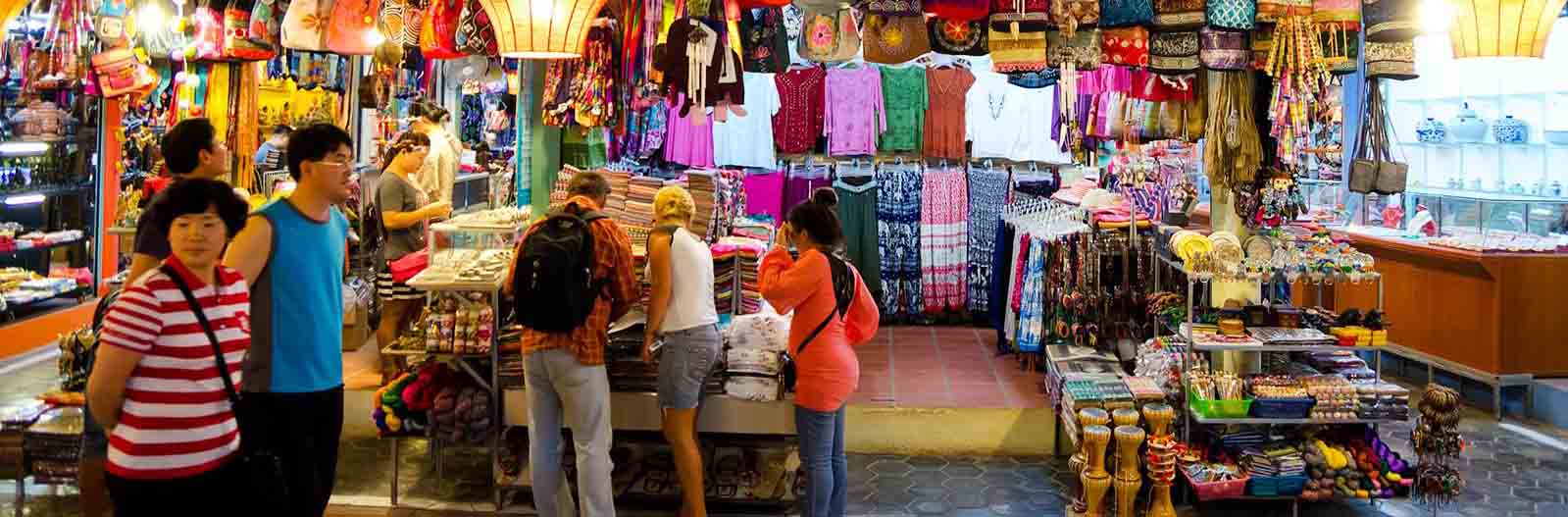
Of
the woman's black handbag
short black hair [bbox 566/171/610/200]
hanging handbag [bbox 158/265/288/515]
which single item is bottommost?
hanging handbag [bbox 158/265/288/515]

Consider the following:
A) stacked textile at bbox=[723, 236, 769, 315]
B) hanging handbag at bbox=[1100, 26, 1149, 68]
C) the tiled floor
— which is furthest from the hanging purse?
stacked textile at bbox=[723, 236, 769, 315]

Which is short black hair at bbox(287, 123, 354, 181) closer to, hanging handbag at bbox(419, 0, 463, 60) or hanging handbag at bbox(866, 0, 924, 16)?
hanging handbag at bbox(419, 0, 463, 60)

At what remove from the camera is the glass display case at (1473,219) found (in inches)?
340

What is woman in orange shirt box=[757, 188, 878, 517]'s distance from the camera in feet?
17.0

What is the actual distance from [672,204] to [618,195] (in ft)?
3.67

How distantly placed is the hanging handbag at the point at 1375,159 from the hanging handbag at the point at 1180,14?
0.84 m

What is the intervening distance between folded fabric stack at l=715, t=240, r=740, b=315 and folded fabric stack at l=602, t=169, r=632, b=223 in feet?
1.77

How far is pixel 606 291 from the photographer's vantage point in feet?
17.3

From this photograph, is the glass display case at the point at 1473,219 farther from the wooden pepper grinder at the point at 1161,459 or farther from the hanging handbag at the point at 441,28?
the hanging handbag at the point at 441,28

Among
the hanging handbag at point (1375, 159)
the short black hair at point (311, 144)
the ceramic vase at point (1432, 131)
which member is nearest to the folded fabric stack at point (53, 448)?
the short black hair at point (311, 144)

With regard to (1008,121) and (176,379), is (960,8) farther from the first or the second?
(1008,121)

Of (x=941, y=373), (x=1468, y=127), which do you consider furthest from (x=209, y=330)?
(x=1468, y=127)

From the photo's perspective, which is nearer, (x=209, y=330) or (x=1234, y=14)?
(x=209, y=330)

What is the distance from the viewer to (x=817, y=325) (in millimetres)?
5203
